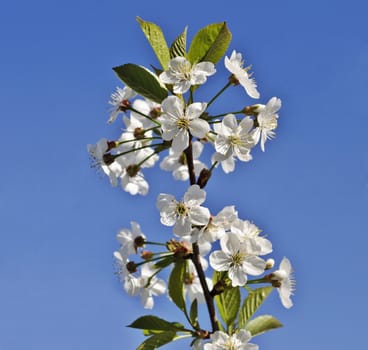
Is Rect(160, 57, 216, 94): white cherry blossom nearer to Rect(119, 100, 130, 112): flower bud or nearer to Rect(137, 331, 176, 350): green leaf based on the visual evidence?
Rect(119, 100, 130, 112): flower bud

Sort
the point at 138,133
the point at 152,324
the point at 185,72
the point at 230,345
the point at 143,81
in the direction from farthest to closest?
the point at 138,133 < the point at 152,324 < the point at 143,81 < the point at 185,72 < the point at 230,345

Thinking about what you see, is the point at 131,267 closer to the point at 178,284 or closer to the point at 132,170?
the point at 178,284

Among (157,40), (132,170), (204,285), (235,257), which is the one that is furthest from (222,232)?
(157,40)

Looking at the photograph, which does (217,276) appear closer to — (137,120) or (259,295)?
(259,295)

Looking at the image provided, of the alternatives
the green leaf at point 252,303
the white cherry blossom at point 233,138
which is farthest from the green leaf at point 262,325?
the white cherry blossom at point 233,138

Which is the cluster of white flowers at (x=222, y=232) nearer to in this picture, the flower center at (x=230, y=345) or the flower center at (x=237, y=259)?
the flower center at (x=237, y=259)

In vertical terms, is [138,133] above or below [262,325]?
above

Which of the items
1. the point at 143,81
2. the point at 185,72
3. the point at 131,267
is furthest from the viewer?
the point at 131,267
